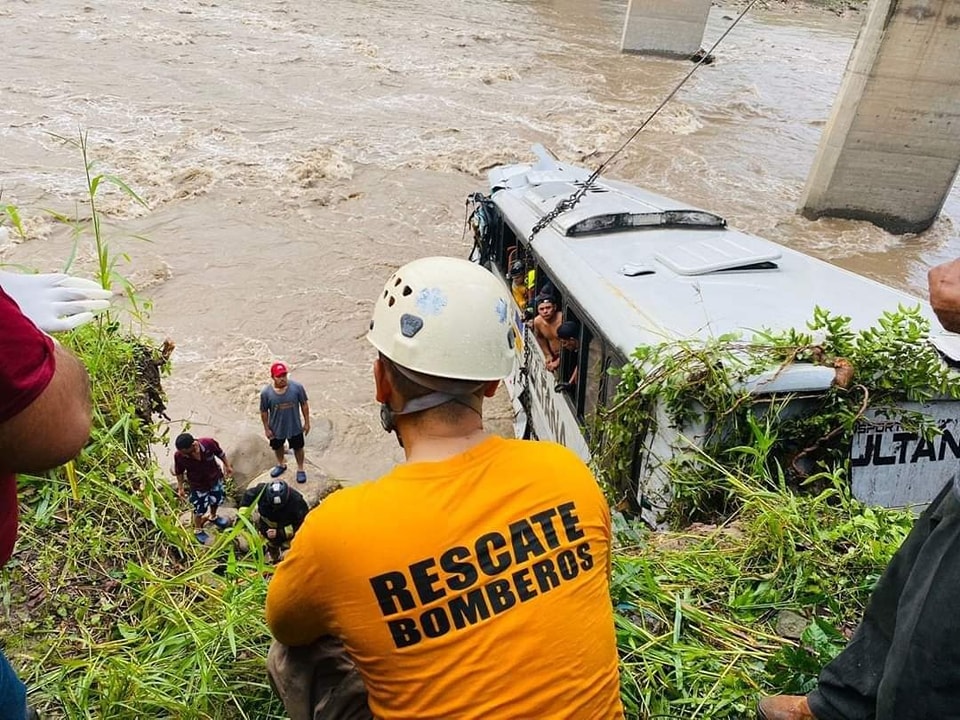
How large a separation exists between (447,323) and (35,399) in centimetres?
88

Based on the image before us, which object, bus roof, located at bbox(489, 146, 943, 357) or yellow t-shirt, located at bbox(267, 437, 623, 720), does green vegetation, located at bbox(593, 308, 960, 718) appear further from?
yellow t-shirt, located at bbox(267, 437, 623, 720)

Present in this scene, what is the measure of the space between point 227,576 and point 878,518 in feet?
9.10

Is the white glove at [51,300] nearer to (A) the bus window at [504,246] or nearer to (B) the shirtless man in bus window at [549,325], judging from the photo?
(B) the shirtless man in bus window at [549,325]

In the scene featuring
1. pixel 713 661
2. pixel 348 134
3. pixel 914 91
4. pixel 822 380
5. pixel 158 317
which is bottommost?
pixel 158 317

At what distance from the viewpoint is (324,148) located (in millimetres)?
15508

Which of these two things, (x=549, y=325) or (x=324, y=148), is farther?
(x=324, y=148)

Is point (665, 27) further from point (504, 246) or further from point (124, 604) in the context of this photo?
point (124, 604)

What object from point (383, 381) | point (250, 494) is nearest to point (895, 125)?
point (250, 494)

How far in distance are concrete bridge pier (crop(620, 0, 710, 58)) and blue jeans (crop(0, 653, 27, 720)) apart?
82.6 feet

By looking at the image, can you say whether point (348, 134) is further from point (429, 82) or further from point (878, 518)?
point (878, 518)

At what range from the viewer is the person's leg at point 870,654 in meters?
2.01

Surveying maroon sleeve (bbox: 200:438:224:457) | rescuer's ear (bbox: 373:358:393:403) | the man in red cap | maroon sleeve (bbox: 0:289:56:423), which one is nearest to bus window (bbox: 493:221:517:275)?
the man in red cap

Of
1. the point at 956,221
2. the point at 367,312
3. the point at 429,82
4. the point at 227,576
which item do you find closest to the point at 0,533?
the point at 227,576

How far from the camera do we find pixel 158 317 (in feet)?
32.7
